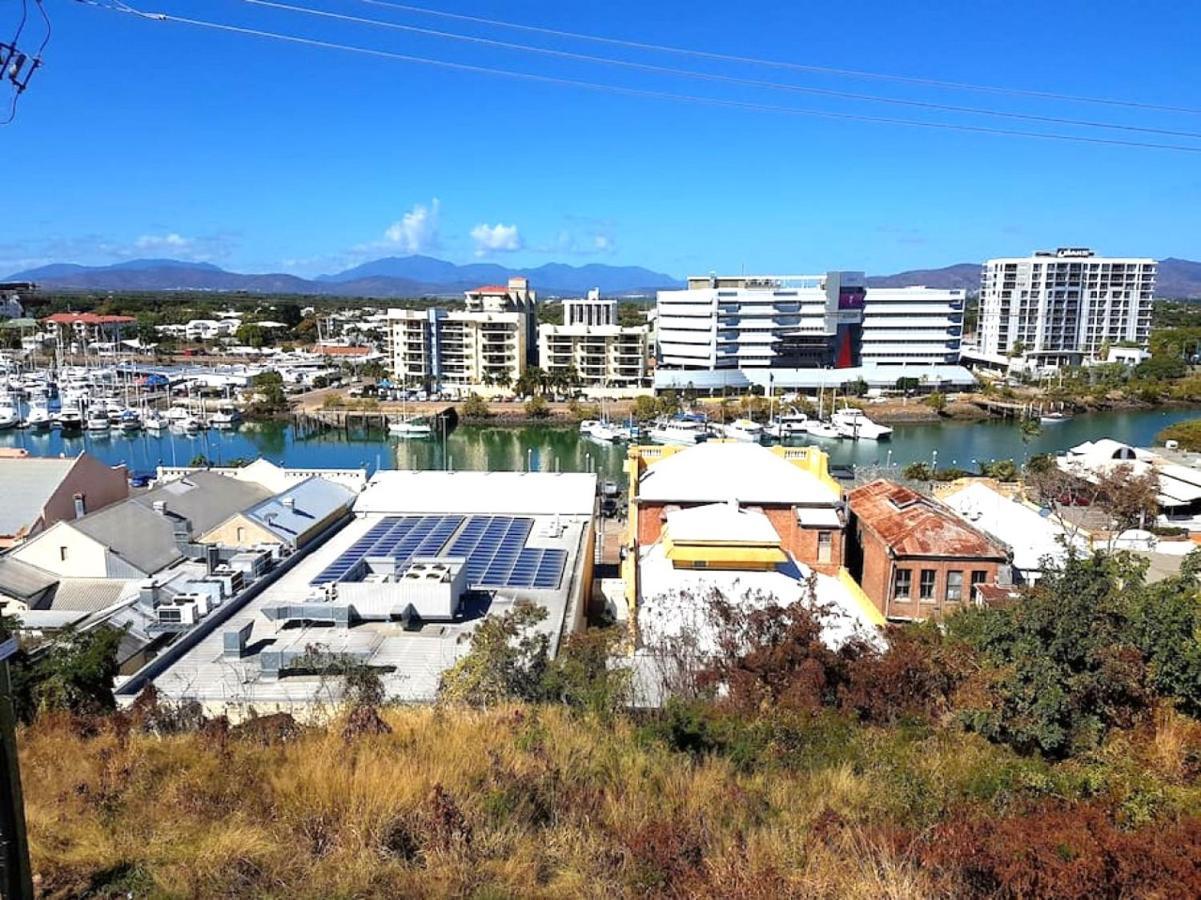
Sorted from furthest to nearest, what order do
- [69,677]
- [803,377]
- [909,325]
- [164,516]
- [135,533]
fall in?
[909,325] < [803,377] < [164,516] < [135,533] < [69,677]

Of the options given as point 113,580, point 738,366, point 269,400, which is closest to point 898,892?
point 113,580

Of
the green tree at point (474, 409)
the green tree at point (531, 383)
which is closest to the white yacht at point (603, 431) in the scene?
the green tree at point (474, 409)

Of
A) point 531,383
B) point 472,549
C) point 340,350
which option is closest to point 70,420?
point 531,383

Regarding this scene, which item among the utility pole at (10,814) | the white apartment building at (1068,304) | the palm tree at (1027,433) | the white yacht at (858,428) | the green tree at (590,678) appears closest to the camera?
the utility pole at (10,814)

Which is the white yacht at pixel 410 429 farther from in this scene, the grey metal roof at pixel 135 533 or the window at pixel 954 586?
the window at pixel 954 586

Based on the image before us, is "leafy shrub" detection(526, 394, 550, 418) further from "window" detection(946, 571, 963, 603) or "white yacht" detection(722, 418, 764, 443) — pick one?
"window" detection(946, 571, 963, 603)

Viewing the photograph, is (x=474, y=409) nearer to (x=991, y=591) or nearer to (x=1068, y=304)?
(x=991, y=591)

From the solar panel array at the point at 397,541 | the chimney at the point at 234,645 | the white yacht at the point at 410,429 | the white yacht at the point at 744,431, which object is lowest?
the white yacht at the point at 410,429
